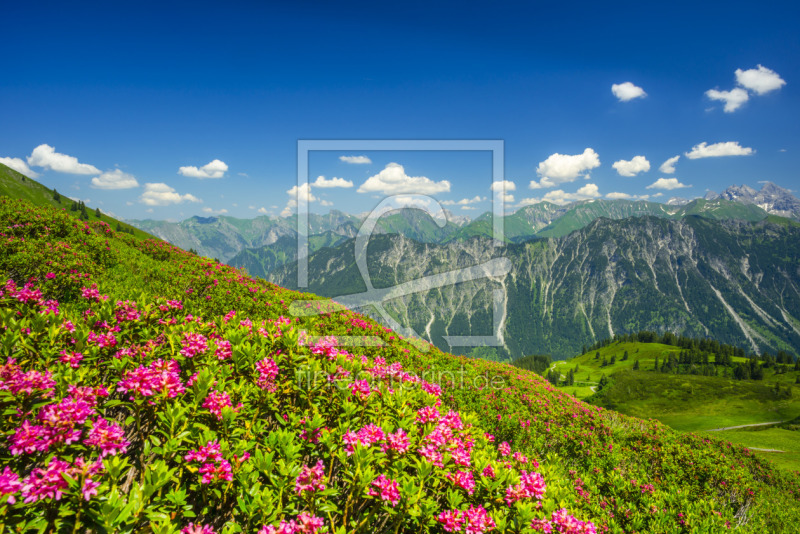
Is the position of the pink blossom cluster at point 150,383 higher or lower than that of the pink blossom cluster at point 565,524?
higher

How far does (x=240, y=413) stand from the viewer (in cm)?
473

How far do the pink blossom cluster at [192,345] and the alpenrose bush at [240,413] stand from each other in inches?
1.0

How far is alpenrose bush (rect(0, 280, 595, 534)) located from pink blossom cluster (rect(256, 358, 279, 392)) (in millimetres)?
22

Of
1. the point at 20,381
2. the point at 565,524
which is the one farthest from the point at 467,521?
the point at 20,381

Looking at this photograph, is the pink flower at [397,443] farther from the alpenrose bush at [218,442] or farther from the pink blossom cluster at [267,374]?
the pink blossom cluster at [267,374]

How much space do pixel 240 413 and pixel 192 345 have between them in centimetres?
155

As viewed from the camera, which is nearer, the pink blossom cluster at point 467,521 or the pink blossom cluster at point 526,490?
the pink blossom cluster at point 467,521

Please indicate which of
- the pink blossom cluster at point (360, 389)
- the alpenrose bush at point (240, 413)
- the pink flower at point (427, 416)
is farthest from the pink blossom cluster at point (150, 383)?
the pink flower at point (427, 416)

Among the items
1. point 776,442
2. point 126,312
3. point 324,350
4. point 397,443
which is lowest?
point 776,442

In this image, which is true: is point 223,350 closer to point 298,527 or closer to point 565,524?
point 298,527

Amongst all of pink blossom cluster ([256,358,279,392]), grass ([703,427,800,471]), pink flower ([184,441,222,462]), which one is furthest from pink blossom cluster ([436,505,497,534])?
grass ([703,427,800,471])

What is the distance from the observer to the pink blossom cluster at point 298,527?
10.8 feet

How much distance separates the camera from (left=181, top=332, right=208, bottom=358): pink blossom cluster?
537 centimetres

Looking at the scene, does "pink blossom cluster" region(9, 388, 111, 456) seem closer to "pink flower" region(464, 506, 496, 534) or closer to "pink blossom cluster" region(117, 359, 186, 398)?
"pink blossom cluster" region(117, 359, 186, 398)
